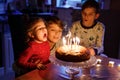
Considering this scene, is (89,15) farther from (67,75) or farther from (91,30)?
(67,75)

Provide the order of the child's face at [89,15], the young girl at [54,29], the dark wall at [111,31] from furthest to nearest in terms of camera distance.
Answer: the dark wall at [111,31], the child's face at [89,15], the young girl at [54,29]

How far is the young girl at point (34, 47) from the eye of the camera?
4.89ft

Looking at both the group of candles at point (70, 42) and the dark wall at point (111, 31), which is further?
the dark wall at point (111, 31)

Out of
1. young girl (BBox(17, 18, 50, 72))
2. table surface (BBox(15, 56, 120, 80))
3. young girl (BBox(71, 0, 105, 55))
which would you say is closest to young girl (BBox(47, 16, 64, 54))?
young girl (BBox(17, 18, 50, 72))

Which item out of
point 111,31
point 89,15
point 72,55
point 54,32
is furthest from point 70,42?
point 111,31

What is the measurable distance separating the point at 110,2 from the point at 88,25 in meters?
1.19

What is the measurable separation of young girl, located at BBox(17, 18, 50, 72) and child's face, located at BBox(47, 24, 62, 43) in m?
0.11

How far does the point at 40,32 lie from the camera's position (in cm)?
150

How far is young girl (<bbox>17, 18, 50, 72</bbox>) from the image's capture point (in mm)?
1489

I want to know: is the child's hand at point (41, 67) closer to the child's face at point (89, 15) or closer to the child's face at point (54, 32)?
the child's face at point (54, 32)

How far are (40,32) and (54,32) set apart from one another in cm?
18

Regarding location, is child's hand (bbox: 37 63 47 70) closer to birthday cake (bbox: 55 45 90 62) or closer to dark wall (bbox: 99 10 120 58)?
birthday cake (bbox: 55 45 90 62)

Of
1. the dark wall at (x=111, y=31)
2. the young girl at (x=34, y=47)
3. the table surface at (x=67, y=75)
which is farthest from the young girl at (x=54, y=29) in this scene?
the dark wall at (x=111, y=31)

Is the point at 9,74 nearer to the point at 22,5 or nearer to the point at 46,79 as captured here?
the point at 22,5
